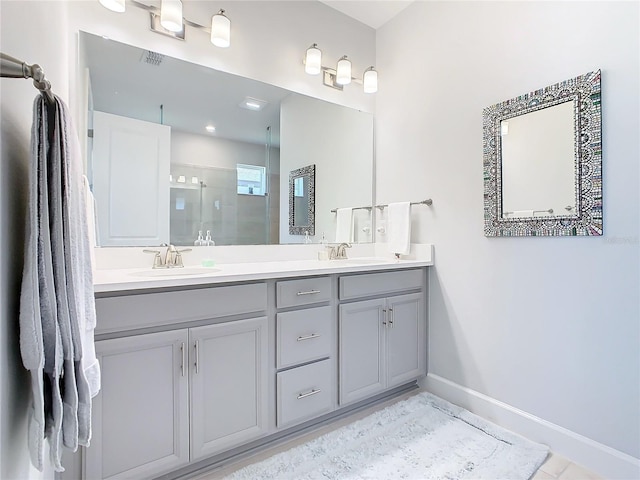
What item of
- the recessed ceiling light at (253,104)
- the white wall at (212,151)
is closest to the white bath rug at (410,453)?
the white wall at (212,151)

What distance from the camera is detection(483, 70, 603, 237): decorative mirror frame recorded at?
4.83 feet

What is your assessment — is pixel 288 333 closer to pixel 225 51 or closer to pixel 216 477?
pixel 216 477

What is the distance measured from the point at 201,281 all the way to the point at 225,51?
1.42 metres

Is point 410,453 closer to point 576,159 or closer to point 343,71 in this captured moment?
point 576,159

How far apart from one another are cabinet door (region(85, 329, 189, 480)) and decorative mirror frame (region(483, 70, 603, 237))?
1706 mm

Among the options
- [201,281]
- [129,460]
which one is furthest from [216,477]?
[201,281]

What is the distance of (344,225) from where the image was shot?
252cm

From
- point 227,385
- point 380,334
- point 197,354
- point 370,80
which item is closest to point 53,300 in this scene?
point 197,354

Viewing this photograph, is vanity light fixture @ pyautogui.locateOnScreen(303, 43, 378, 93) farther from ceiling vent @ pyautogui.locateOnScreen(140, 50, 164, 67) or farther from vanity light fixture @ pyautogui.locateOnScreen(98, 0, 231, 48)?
ceiling vent @ pyautogui.locateOnScreen(140, 50, 164, 67)

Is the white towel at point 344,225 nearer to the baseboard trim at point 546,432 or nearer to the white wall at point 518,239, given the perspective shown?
the white wall at point 518,239

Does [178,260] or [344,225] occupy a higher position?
[344,225]

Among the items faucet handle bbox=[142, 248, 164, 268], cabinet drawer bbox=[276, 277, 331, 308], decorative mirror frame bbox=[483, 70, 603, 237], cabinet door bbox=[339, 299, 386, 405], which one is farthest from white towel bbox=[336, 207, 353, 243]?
faucet handle bbox=[142, 248, 164, 268]

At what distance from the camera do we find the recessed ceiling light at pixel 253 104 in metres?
2.04

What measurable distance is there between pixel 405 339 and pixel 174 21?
218 cm
